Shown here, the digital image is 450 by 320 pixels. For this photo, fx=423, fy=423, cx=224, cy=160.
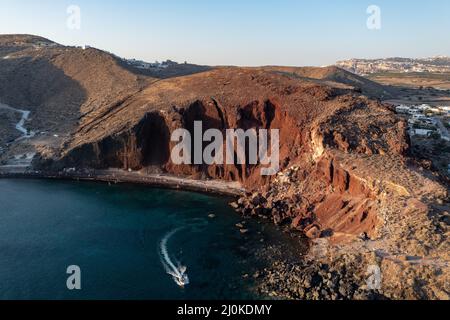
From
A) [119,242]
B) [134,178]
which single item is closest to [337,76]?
[134,178]

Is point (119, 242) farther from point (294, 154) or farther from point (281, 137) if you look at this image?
point (281, 137)

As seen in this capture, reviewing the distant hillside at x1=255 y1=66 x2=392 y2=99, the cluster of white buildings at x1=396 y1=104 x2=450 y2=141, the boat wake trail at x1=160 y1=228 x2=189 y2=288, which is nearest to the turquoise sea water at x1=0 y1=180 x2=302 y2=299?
the boat wake trail at x1=160 y1=228 x2=189 y2=288

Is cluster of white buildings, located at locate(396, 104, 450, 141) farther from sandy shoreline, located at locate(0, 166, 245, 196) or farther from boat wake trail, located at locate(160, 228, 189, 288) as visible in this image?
boat wake trail, located at locate(160, 228, 189, 288)

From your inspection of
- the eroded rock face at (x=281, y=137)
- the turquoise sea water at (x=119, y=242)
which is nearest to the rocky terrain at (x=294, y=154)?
the eroded rock face at (x=281, y=137)

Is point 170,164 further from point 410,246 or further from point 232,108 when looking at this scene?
point 410,246

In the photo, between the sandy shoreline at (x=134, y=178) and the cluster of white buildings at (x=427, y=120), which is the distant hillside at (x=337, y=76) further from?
the sandy shoreline at (x=134, y=178)

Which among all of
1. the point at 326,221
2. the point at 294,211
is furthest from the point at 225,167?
the point at 326,221
